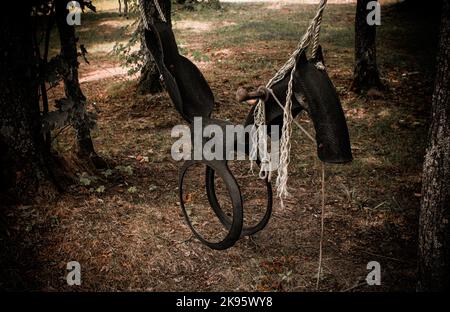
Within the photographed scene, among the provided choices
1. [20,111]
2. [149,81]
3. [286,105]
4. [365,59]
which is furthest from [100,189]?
[365,59]

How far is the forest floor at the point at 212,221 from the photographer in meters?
2.60

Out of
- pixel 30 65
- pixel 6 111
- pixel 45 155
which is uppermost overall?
pixel 30 65

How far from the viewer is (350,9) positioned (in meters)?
11.6

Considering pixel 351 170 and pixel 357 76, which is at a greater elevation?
pixel 357 76

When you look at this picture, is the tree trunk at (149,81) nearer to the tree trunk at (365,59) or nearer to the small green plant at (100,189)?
the small green plant at (100,189)

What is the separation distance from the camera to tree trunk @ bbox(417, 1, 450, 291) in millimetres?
2021

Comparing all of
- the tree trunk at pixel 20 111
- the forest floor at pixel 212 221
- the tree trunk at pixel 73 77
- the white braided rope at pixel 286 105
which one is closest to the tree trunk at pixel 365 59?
the forest floor at pixel 212 221

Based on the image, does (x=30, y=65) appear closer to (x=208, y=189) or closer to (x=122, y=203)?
(x=122, y=203)

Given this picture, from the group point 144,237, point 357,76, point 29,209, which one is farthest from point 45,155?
point 357,76

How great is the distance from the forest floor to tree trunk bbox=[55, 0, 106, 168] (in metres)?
0.37
